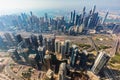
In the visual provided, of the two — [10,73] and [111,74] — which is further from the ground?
[111,74]

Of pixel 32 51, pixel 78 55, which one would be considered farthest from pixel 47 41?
pixel 78 55

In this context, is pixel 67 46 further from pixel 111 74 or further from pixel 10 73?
pixel 10 73

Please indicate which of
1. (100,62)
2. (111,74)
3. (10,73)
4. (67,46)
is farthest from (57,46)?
(111,74)

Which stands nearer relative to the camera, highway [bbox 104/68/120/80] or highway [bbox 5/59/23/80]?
highway [bbox 104/68/120/80]

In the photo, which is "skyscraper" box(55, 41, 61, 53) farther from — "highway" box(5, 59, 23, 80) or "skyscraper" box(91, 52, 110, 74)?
"highway" box(5, 59, 23, 80)

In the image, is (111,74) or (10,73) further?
(10,73)

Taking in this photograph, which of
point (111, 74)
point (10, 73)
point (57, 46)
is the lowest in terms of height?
point (10, 73)

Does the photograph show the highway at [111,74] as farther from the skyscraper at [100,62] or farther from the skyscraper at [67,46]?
the skyscraper at [67,46]

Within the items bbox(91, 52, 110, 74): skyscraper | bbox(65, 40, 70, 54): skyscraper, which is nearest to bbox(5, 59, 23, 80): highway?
bbox(65, 40, 70, 54): skyscraper

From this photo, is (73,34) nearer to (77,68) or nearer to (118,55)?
(118,55)
